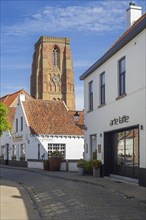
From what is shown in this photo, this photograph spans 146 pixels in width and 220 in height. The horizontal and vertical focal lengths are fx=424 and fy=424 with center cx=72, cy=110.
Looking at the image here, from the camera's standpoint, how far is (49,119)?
1545 inches

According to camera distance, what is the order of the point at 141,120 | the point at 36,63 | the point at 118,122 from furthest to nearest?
the point at 36,63 → the point at 118,122 → the point at 141,120

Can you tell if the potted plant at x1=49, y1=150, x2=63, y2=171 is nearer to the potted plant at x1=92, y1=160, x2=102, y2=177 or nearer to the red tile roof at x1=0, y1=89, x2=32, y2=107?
the potted plant at x1=92, y1=160, x2=102, y2=177

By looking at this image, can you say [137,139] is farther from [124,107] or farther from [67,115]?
[67,115]

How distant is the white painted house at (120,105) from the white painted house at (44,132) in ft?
34.8

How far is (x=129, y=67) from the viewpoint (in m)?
18.3

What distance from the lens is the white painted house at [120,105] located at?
16869mm

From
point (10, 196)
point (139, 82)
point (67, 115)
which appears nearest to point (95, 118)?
point (139, 82)

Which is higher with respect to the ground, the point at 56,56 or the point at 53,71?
the point at 56,56

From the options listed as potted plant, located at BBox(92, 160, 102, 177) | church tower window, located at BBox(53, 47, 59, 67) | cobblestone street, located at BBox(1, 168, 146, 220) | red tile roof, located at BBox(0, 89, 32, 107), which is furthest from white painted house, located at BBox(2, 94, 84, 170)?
church tower window, located at BBox(53, 47, 59, 67)

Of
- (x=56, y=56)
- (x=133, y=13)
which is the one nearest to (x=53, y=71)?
(x=56, y=56)

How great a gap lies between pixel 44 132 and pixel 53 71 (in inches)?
2176

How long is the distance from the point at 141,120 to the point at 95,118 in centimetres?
724

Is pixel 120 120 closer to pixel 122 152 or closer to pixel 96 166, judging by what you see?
pixel 122 152

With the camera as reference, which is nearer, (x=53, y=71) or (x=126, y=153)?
(x=126, y=153)
